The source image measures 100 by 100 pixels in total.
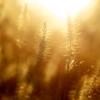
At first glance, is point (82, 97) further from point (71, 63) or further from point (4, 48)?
point (4, 48)

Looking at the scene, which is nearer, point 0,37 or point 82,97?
point 82,97

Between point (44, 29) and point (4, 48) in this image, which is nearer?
point (44, 29)

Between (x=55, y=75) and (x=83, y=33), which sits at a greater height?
(x=83, y=33)

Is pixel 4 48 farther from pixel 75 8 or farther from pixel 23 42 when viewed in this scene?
pixel 75 8

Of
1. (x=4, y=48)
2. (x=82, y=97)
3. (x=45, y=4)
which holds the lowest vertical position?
(x=82, y=97)

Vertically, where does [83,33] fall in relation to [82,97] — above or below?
above

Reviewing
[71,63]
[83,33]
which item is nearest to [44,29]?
[71,63]
